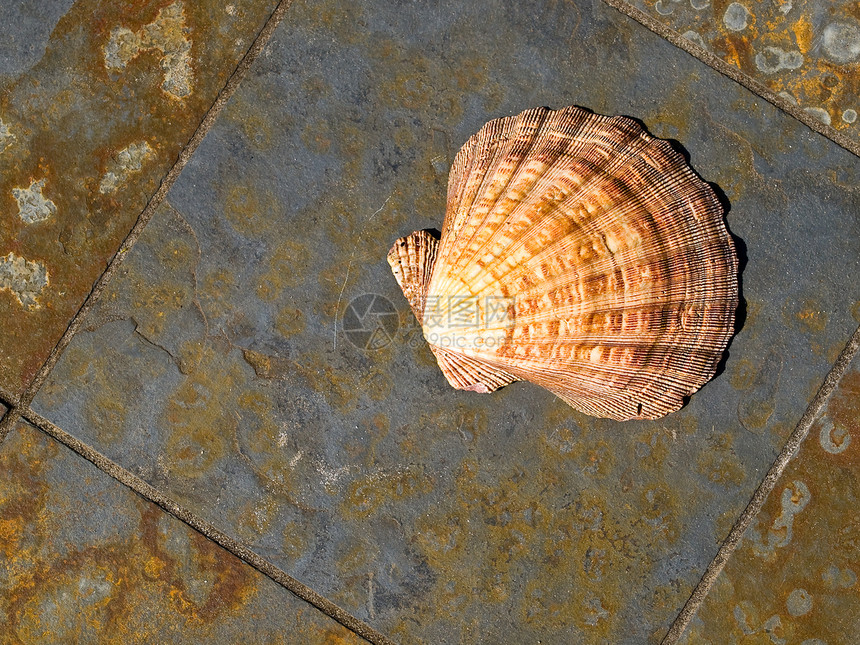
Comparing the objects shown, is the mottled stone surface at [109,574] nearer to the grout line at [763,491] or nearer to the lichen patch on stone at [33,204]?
the lichen patch on stone at [33,204]

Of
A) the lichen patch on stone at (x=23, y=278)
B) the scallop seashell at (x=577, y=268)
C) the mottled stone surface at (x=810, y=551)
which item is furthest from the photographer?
the lichen patch on stone at (x=23, y=278)

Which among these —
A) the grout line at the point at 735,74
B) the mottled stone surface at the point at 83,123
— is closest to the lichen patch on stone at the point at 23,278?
the mottled stone surface at the point at 83,123

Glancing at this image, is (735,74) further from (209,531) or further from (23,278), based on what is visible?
(23,278)

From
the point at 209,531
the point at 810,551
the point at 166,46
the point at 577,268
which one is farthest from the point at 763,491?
the point at 166,46

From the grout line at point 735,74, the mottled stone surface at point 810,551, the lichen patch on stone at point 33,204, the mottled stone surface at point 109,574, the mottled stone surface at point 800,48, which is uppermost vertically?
the mottled stone surface at point 800,48

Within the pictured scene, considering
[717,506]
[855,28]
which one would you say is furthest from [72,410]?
[855,28]

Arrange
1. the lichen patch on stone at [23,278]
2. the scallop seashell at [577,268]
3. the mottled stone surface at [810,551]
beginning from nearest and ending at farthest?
the scallop seashell at [577,268] < the mottled stone surface at [810,551] < the lichen patch on stone at [23,278]
